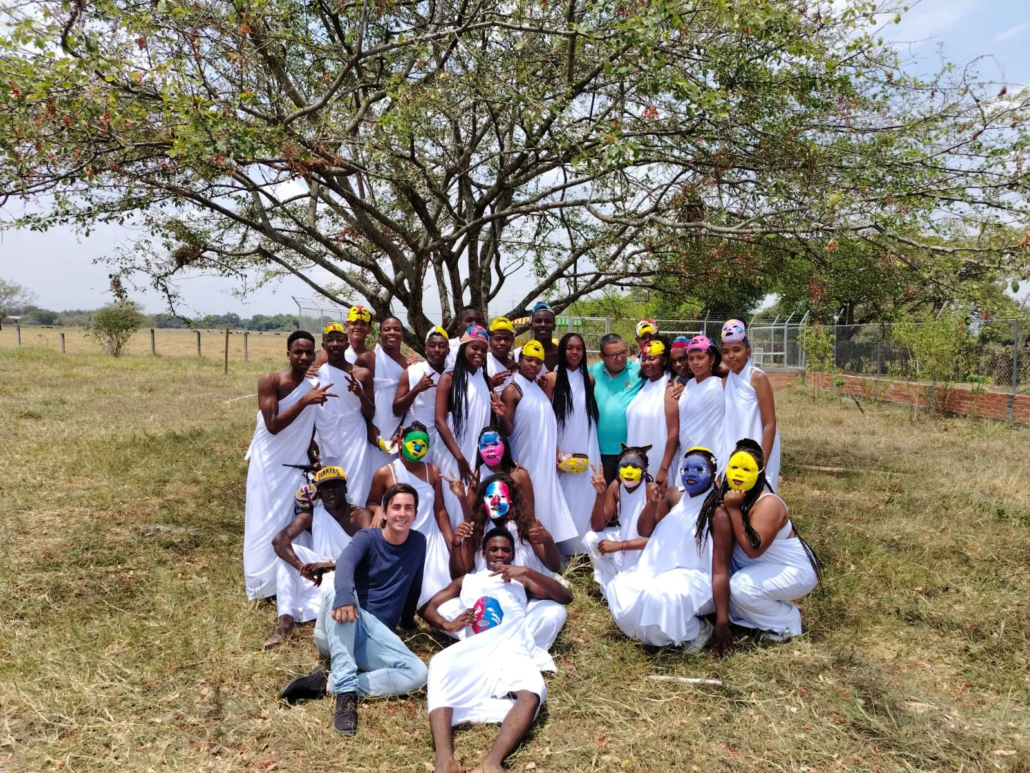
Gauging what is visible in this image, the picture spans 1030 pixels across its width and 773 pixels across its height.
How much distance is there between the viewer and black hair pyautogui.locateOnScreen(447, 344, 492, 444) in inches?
197

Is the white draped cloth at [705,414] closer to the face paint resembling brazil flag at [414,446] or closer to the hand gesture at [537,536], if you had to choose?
the hand gesture at [537,536]

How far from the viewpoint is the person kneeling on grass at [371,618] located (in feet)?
11.5

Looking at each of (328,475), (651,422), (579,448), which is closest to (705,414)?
(651,422)

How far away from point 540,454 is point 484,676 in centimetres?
200

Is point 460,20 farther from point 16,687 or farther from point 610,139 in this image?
point 16,687

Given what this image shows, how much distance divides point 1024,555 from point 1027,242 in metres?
2.41

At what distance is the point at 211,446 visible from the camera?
9531 millimetres

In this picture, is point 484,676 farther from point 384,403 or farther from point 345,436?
point 384,403

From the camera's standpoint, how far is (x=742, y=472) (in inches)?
156

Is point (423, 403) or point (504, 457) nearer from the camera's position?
point (504, 457)

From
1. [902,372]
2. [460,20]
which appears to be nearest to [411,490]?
[460,20]

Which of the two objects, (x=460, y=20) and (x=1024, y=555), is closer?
(x=1024, y=555)

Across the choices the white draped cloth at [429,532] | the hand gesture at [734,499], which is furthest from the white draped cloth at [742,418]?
the white draped cloth at [429,532]

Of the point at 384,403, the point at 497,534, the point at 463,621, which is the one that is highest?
the point at 384,403
